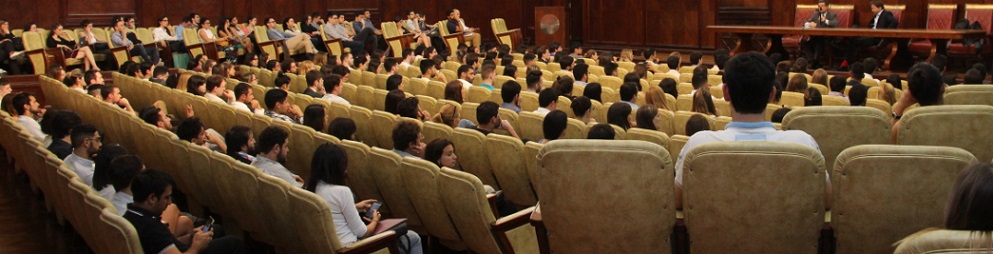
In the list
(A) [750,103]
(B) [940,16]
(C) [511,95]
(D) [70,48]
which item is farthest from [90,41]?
(A) [750,103]

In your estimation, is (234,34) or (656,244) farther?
(234,34)

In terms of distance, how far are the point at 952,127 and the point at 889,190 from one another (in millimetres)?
744

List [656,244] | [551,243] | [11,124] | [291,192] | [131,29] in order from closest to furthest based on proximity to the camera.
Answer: [656,244]
[551,243]
[291,192]
[11,124]
[131,29]

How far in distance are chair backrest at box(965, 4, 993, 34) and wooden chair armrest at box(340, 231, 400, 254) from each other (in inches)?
396

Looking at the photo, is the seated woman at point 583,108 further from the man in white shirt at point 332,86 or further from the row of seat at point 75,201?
the row of seat at point 75,201

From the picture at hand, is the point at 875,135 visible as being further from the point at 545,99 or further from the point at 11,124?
the point at 11,124

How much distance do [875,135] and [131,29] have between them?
1175 cm

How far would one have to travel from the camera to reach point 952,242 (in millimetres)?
1869

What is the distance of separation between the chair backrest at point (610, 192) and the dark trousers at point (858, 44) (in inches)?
396

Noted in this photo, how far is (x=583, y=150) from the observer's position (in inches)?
111

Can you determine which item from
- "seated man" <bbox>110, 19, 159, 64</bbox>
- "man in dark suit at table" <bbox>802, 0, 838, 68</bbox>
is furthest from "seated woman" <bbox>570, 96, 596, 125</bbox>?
"seated man" <bbox>110, 19, 159, 64</bbox>

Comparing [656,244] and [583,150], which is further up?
[583,150]

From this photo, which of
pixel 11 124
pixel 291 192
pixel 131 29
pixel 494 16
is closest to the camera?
pixel 291 192

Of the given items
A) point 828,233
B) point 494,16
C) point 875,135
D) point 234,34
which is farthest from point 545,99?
point 494,16
